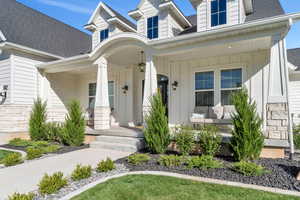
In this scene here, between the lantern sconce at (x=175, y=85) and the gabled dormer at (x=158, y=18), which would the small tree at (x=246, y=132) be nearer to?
the lantern sconce at (x=175, y=85)

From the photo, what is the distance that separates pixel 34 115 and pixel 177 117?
598 centimetres

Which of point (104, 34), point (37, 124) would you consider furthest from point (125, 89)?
point (37, 124)

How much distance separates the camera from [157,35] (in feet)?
27.1

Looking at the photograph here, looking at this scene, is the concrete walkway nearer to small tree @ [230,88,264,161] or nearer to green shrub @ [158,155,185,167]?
green shrub @ [158,155,185,167]

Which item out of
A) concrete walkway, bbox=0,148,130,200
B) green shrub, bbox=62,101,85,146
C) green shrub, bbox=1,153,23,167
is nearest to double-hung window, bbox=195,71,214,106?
concrete walkway, bbox=0,148,130,200

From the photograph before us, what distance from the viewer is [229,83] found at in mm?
7148

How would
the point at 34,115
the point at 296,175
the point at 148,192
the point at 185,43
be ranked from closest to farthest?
the point at 148,192
the point at 296,175
the point at 185,43
the point at 34,115

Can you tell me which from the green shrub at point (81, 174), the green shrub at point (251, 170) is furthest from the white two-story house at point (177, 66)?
the green shrub at point (81, 174)

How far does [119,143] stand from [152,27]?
534 centimetres

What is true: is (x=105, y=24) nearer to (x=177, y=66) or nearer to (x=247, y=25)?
(x=177, y=66)

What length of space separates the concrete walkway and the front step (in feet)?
0.67

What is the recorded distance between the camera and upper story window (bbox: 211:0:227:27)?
6950mm

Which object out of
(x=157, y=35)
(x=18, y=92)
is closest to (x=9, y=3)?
(x=18, y=92)

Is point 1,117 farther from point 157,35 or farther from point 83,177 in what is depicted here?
point 157,35
